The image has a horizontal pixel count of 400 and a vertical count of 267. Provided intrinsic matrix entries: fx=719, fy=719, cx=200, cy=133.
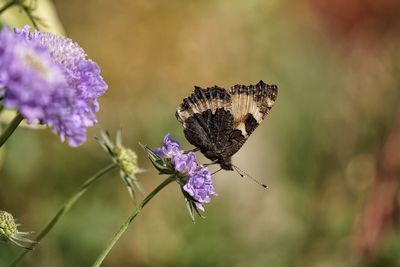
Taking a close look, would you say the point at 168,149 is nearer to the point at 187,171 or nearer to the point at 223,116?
→ the point at 187,171

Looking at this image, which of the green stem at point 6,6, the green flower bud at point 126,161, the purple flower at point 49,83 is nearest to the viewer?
the purple flower at point 49,83

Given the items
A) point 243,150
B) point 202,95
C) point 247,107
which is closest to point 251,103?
point 247,107

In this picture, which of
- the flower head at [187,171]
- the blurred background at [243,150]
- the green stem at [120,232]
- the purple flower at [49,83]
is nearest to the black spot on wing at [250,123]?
the flower head at [187,171]


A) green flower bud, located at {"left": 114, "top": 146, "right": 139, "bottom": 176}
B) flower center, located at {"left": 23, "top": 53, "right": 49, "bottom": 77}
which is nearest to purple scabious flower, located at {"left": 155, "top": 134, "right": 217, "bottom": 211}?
green flower bud, located at {"left": 114, "top": 146, "right": 139, "bottom": 176}

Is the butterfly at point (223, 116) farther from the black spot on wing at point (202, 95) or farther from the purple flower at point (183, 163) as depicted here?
the purple flower at point (183, 163)

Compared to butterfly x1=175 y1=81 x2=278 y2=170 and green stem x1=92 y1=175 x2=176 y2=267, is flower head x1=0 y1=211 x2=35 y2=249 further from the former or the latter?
butterfly x1=175 y1=81 x2=278 y2=170

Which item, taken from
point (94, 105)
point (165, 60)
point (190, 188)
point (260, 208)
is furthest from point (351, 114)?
point (94, 105)

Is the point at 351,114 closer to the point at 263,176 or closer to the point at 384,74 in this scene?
the point at 384,74
